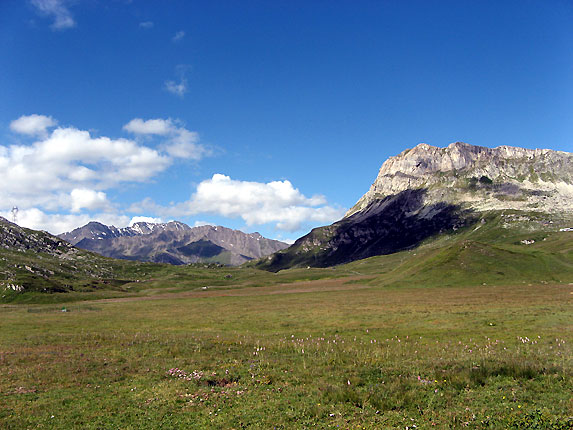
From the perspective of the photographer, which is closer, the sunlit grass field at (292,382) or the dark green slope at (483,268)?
the sunlit grass field at (292,382)

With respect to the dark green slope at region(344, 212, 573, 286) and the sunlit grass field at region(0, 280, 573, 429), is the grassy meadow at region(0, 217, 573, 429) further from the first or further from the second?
the dark green slope at region(344, 212, 573, 286)

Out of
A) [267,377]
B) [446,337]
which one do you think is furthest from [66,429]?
[446,337]

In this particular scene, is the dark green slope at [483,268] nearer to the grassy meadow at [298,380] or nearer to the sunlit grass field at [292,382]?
the grassy meadow at [298,380]

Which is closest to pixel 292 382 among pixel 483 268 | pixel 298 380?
pixel 298 380

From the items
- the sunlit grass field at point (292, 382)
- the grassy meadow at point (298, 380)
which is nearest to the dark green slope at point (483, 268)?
the grassy meadow at point (298, 380)

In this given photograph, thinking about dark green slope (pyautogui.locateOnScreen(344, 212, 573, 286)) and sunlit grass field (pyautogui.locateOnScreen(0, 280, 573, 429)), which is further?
dark green slope (pyautogui.locateOnScreen(344, 212, 573, 286))

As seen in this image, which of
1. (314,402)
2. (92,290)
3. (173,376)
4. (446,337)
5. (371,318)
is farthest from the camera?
(92,290)

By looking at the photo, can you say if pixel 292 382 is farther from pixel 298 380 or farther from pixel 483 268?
pixel 483 268

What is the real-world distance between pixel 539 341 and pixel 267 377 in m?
26.0

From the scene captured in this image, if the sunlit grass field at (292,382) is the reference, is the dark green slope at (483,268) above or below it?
below

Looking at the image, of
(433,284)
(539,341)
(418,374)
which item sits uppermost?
(418,374)

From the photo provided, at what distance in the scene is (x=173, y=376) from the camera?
24.3m

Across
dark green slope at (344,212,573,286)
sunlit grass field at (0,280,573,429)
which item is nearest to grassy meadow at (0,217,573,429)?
sunlit grass field at (0,280,573,429)

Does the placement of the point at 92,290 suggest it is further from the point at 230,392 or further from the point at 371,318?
the point at 230,392
